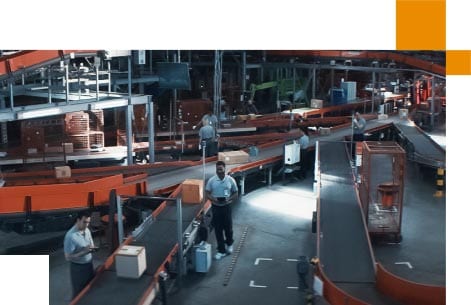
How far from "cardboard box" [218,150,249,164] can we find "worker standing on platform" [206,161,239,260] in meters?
2.25

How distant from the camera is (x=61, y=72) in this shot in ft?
29.3

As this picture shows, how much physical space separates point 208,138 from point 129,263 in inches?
181

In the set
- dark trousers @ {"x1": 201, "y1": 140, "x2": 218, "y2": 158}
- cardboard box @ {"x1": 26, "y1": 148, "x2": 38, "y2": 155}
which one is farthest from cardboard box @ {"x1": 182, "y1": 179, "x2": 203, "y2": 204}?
cardboard box @ {"x1": 26, "y1": 148, "x2": 38, "y2": 155}

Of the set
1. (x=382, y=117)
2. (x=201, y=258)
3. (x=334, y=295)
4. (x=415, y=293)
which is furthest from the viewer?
(x=382, y=117)

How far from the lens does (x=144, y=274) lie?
5.38 metres

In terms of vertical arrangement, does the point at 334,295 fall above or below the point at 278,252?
above

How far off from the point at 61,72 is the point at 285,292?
5080mm

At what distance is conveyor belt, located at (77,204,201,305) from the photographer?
195 inches

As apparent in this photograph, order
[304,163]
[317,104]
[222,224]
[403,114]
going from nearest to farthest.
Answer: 1. [222,224]
2. [304,163]
3. [403,114]
4. [317,104]

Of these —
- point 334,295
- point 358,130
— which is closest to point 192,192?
point 334,295

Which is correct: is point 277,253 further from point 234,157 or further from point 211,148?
point 211,148
